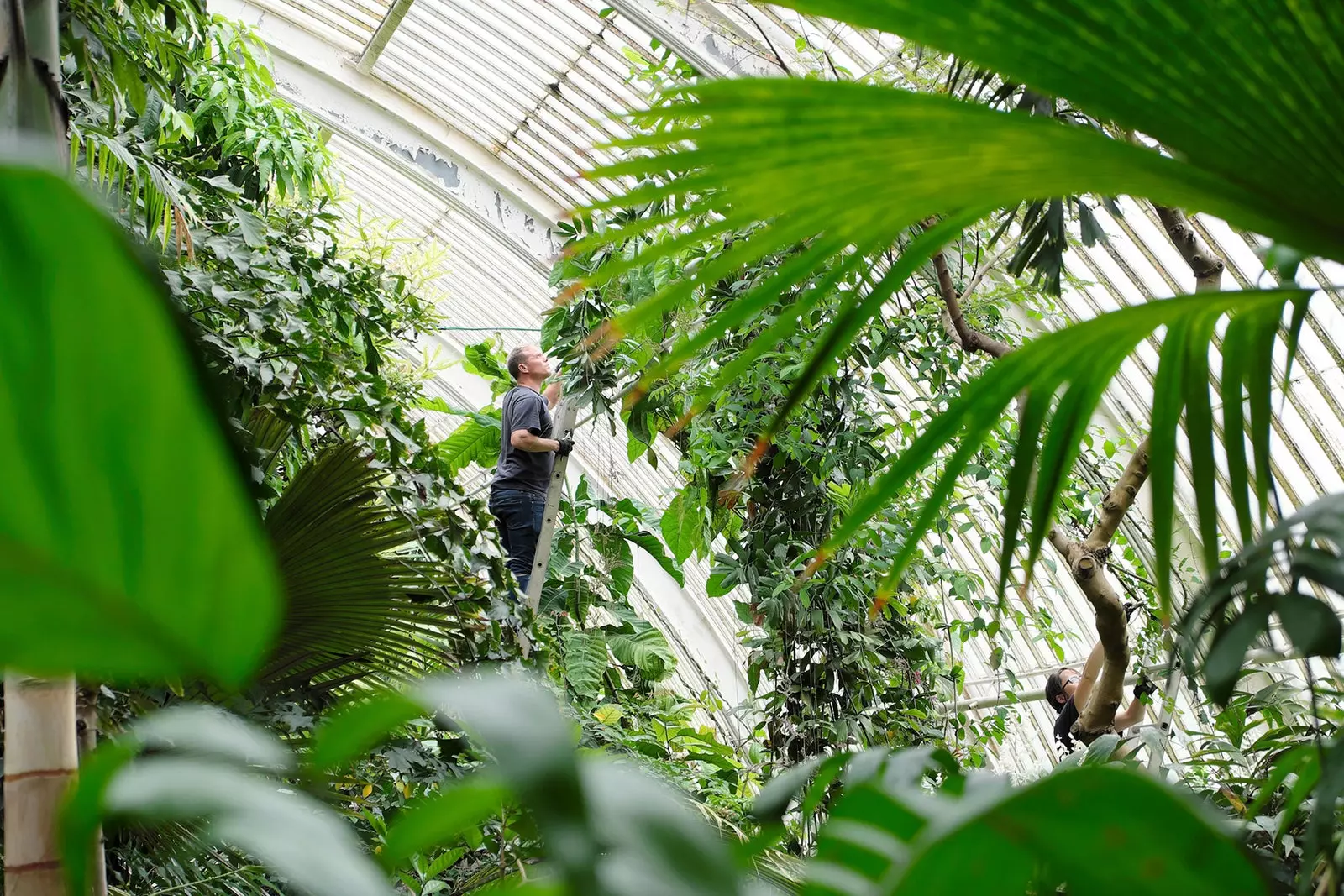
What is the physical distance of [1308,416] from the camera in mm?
7320

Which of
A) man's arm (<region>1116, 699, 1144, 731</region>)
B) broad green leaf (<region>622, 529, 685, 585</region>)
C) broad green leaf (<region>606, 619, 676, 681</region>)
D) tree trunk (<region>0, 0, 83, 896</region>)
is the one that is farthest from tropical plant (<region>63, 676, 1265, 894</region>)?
broad green leaf (<region>622, 529, 685, 585</region>)

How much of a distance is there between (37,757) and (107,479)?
1210 mm

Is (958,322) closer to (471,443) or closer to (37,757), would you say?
(37,757)

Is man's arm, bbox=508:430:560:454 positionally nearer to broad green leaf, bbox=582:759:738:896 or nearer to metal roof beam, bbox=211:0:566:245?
broad green leaf, bbox=582:759:738:896

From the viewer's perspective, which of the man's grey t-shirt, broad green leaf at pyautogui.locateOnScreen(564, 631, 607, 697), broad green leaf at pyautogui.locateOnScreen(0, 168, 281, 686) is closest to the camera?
broad green leaf at pyautogui.locateOnScreen(0, 168, 281, 686)

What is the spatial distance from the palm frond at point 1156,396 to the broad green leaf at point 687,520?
418 cm

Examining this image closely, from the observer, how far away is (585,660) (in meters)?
5.50

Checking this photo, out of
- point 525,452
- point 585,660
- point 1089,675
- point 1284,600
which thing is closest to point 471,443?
point 525,452

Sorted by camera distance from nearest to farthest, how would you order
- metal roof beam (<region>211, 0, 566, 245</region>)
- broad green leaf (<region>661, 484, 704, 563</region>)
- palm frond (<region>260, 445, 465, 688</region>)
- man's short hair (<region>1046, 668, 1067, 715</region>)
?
palm frond (<region>260, 445, 465, 688</region>) → man's short hair (<region>1046, 668, 1067, 715</region>) → broad green leaf (<region>661, 484, 704, 563</region>) → metal roof beam (<region>211, 0, 566, 245</region>)

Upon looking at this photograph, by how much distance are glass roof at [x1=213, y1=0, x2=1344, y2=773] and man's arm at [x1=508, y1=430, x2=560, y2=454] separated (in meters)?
3.00

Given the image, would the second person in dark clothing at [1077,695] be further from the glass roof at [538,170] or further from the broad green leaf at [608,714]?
the glass roof at [538,170]

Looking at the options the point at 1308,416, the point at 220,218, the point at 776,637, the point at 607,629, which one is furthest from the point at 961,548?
the point at 220,218

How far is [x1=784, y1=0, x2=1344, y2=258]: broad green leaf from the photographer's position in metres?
0.55

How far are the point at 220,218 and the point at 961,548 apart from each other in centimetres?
848
